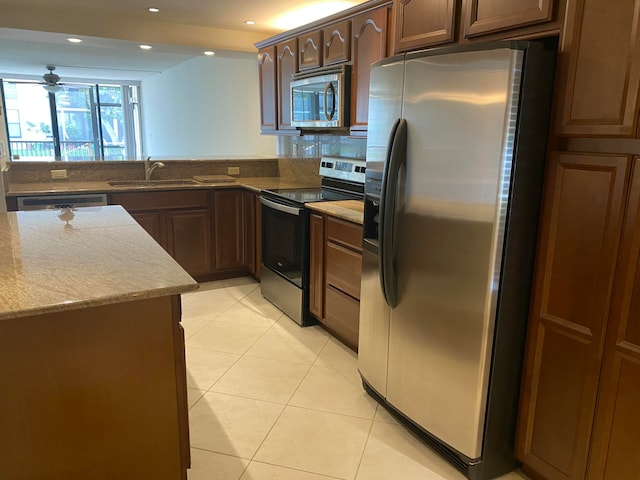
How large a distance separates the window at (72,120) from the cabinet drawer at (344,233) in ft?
28.2

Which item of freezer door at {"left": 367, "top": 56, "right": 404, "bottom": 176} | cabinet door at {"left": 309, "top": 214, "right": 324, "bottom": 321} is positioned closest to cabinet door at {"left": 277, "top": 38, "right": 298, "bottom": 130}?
cabinet door at {"left": 309, "top": 214, "right": 324, "bottom": 321}

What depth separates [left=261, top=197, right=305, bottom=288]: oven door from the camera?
3.27m

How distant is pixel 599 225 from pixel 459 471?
115cm

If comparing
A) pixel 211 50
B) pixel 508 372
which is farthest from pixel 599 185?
pixel 211 50

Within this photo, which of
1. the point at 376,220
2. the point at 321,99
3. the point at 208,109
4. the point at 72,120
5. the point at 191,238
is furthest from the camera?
the point at 72,120

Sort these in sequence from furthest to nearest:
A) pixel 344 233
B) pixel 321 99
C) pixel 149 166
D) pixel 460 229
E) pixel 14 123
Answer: pixel 14 123
pixel 149 166
pixel 321 99
pixel 344 233
pixel 460 229

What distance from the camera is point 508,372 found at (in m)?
1.84

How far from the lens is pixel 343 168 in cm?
353

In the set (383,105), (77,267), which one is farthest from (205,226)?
(77,267)

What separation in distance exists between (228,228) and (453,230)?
2.77 meters

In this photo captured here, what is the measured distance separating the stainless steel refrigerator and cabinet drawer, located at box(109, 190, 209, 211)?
88.1 inches

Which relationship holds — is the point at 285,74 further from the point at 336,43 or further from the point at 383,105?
the point at 383,105

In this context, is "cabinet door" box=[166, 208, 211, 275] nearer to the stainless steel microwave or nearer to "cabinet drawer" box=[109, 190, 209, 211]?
"cabinet drawer" box=[109, 190, 209, 211]

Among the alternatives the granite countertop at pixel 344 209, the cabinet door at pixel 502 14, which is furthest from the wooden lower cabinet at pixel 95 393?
the cabinet door at pixel 502 14
